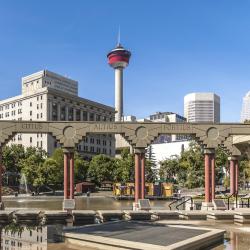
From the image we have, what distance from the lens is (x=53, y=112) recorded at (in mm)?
133625

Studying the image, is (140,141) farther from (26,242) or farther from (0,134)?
(26,242)

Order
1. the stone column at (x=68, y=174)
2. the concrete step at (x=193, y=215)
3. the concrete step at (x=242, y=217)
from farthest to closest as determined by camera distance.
Answer: the stone column at (x=68, y=174), the concrete step at (x=193, y=215), the concrete step at (x=242, y=217)

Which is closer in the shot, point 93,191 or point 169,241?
point 169,241

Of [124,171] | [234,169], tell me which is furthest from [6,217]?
[124,171]

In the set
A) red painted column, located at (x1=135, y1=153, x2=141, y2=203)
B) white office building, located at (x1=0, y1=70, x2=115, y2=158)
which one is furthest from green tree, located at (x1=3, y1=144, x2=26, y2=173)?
red painted column, located at (x1=135, y1=153, x2=141, y2=203)

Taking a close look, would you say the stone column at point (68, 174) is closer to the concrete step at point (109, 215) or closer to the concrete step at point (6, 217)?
the concrete step at point (109, 215)

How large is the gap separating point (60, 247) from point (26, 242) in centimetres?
190

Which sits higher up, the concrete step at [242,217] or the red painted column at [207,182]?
the red painted column at [207,182]

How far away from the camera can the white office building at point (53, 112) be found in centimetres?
13150

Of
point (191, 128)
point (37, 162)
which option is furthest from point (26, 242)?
point (37, 162)

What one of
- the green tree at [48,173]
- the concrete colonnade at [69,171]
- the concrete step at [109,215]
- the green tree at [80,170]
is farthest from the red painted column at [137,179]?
the green tree at [80,170]

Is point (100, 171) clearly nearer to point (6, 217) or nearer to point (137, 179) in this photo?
point (137, 179)

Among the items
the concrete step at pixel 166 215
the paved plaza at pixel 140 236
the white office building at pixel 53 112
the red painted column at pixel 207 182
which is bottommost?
the concrete step at pixel 166 215

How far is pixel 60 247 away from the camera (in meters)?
17.9
